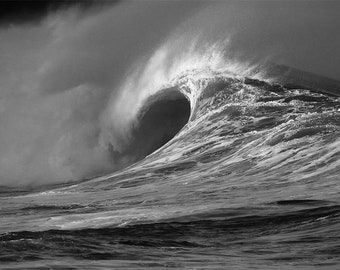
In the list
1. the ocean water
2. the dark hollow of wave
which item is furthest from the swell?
the dark hollow of wave

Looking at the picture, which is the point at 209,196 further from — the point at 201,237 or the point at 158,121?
the point at 158,121

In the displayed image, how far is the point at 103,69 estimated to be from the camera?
39281mm

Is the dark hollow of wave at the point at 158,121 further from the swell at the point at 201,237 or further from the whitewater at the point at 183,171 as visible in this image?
the swell at the point at 201,237

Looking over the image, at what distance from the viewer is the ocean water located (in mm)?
12344

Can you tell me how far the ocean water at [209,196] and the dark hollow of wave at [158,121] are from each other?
0.05m

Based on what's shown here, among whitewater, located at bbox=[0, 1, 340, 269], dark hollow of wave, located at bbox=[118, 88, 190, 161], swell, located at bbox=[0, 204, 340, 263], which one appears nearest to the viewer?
swell, located at bbox=[0, 204, 340, 263]

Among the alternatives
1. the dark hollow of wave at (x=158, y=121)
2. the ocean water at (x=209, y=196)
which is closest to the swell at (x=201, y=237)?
the ocean water at (x=209, y=196)

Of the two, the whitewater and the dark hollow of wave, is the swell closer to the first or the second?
the whitewater

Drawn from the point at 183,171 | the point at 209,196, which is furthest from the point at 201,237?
the point at 183,171

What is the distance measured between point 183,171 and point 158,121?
903 centimetres

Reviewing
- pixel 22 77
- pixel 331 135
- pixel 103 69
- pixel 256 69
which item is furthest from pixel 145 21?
pixel 331 135

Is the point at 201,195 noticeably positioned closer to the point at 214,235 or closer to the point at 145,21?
the point at 214,235

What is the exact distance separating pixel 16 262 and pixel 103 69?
92.1ft

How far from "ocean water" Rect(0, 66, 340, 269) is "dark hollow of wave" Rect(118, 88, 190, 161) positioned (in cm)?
5
